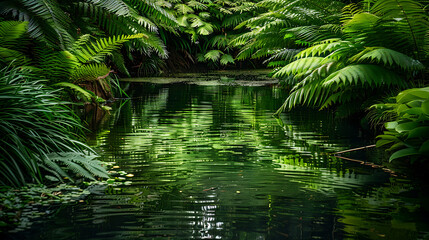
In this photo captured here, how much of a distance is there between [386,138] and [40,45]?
3.14 m

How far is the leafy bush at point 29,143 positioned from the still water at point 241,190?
0.33m

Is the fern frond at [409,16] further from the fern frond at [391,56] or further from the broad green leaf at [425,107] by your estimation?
the broad green leaf at [425,107]

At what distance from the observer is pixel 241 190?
2295 mm

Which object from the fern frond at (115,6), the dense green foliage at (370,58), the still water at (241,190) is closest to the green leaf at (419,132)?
the still water at (241,190)

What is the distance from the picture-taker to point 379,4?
383cm

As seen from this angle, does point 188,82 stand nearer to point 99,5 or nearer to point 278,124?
point 99,5

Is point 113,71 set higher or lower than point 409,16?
lower

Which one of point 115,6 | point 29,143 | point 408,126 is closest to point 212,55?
point 115,6

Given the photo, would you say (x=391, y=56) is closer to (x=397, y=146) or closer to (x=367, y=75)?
(x=367, y=75)

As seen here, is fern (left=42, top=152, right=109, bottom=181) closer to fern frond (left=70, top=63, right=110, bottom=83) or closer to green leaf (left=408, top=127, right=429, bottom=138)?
green leaf (left=408, top=127, right=429, bottom=138)

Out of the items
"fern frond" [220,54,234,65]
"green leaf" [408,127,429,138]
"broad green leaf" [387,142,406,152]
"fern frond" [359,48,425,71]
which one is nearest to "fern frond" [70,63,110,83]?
"fern frond" [359,48,425,71]

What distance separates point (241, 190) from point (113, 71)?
3312mm

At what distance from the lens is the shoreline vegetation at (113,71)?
2406mm

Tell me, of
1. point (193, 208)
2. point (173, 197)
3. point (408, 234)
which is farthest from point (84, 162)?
point (408, 234)
